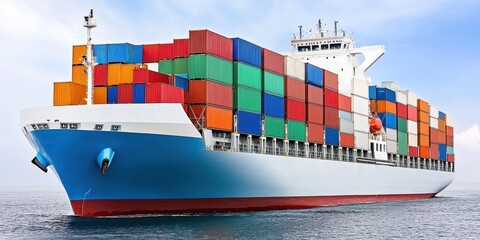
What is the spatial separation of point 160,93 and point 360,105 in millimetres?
22618

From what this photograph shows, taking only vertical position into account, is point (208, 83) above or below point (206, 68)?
below

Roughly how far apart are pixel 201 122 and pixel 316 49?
80.7 feet

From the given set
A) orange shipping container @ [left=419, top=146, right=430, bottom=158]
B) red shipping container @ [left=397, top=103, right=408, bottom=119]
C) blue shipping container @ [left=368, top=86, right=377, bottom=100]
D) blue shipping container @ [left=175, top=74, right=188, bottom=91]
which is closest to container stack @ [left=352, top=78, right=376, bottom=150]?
blue shipping container @ [left=368, top=86, right=377, bottom=100]

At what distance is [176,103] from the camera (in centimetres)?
2678

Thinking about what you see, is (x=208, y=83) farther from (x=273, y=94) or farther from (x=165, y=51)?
(x=273, y=94)

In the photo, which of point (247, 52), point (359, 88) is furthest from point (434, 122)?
point (247, 52)

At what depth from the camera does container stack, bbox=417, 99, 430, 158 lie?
184ft

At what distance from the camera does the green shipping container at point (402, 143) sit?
51.2m

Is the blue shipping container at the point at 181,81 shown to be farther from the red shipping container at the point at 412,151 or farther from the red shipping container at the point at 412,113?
the red shipping container at the point at 412,151

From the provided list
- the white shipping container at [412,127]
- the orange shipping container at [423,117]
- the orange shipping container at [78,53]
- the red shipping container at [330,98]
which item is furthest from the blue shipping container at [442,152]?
the orange shipping container at [78,53]

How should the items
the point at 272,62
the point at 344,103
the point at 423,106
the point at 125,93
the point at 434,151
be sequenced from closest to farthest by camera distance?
the point at 125,93 → the point at 272,62 → the point at 344,103 → the point at 423,106 → the point at 434,151

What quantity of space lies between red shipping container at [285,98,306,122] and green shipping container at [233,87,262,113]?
288 cm

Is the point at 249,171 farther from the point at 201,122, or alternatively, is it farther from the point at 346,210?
the point at 346,210

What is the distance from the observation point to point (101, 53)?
31.6 meters
